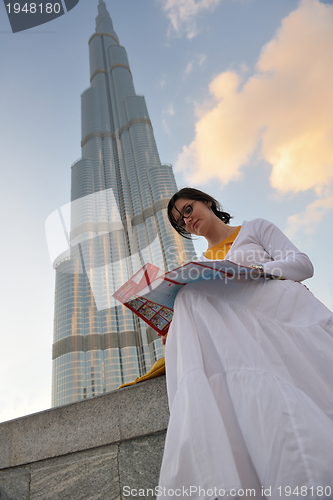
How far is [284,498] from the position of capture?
0.56 m

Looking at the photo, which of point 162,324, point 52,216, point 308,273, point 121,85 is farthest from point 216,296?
point 121,85

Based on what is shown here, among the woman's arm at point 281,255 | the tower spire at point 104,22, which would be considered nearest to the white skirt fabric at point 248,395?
the woman's arm at point 281,255

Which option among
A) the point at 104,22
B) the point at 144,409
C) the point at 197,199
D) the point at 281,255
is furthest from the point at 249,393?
the point at 104,22

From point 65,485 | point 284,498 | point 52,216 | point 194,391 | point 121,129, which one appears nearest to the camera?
point 284,498

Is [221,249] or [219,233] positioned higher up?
[219,233]

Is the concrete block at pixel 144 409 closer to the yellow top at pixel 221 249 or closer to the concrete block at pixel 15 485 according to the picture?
the concrete block at pixel 15 485

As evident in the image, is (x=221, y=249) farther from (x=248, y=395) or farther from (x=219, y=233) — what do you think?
(x=248, y=395)

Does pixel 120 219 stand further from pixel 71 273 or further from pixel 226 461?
pixel 226 461

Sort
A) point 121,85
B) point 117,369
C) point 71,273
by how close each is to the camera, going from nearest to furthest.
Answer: point 117,369 → point 71,273 → point 121,85

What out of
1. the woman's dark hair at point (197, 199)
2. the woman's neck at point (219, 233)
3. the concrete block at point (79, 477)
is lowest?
the concrete block at point (79, 477)

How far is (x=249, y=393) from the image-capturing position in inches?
27.2

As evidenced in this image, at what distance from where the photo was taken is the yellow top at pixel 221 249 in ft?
5.30

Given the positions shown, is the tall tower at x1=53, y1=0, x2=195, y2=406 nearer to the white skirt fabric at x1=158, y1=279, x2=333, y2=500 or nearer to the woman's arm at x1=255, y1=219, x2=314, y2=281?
the woman's arm at x1=255, y1=219, x2=314, y2=281

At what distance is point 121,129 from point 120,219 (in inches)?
611
